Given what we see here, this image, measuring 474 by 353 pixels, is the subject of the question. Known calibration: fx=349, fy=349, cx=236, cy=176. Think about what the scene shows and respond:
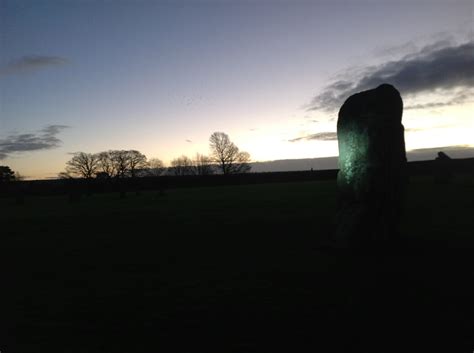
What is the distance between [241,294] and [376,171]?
494cm

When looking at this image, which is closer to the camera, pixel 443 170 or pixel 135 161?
pixel 443 170

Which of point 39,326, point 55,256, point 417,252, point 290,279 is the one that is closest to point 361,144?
point 417,252

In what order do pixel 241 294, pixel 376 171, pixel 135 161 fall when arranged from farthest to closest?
pixel 135 161 → pixel 376 171 → pixel 241 294

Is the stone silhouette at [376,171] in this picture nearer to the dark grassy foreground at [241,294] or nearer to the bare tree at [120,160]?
the dark grassy foreground at [241,294]

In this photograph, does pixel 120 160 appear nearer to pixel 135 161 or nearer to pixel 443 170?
pixel 135 161

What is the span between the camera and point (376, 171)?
9.02m

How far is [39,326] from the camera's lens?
536 centimetres

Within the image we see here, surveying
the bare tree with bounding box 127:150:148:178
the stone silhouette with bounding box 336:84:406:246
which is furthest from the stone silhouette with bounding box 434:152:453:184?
the bare tree with bounding box 127:150:148:178

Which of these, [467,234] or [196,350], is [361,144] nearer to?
[467,234]

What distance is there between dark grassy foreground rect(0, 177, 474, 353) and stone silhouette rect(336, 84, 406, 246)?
0.65 m

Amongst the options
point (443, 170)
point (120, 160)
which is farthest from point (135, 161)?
point (443, 170)

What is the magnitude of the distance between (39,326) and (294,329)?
153 inches

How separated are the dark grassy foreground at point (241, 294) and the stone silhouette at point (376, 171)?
0.65 meters

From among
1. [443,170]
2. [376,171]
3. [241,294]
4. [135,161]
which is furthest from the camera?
[135,161]
